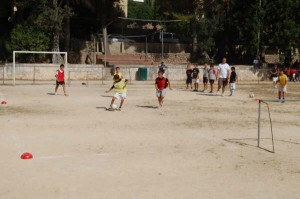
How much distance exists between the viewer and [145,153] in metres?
11.8

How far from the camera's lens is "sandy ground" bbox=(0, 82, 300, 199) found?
876 centimetres

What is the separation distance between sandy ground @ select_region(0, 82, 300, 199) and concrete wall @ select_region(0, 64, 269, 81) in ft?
50.9

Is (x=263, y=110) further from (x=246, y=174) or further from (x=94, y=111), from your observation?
(x=246, y=174)

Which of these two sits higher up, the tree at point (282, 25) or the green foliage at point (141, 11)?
the green foliage at point (141, 11)

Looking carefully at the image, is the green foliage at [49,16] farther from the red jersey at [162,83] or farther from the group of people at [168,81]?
the red jersey at [162,83]

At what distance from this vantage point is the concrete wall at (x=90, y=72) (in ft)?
119

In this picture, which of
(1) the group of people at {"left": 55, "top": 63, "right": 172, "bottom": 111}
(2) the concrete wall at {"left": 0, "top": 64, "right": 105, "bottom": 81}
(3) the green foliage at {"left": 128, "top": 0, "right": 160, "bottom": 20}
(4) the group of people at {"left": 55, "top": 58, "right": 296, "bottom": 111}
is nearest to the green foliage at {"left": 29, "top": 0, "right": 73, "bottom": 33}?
(2) the concrete wall at {"left": 0, "top": 64, "right": 105, "bottom": 81}

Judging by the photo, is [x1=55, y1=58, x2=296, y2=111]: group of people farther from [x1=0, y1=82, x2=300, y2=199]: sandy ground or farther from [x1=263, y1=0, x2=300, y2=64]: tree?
[x1=263, y1=0, x2=300, y2=64]: tree

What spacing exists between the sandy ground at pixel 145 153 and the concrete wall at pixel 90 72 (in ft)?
50.9

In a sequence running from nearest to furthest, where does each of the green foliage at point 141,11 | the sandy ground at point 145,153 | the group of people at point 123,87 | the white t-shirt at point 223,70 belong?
the sandy ground at point 145,153, the group of people at point 123,87, the white t-shirt at point 223,70, the green foliage at point 141,11

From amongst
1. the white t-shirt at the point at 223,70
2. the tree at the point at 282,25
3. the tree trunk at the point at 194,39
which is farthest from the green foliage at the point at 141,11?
the white t-shirt at the point at 223,70

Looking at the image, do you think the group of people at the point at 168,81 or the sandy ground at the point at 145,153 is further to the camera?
the group of people at the point at 168,81

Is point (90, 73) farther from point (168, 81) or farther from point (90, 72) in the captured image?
point (168, 81)

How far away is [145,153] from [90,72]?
27304 mm
